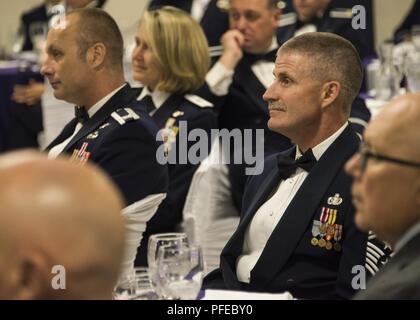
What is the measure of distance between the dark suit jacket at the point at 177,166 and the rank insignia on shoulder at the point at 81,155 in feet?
1.65

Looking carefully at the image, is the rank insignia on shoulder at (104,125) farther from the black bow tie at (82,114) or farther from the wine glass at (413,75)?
the wine glass at (413,75)

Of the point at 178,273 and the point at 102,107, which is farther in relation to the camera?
the point at 102,107

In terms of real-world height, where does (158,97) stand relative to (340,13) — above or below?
below

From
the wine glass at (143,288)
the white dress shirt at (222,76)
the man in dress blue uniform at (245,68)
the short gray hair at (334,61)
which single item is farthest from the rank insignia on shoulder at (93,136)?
the white dress shirt at (222,76)

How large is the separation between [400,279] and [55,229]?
78 centimetres

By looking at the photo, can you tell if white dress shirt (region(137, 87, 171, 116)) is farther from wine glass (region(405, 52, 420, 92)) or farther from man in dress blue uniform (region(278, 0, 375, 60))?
wine glass (region(405, 52, 420, 92))

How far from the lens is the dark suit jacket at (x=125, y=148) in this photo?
3.21 m

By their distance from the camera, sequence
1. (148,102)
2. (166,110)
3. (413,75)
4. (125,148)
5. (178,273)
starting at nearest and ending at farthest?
(178,273), (125,148), (166,110), (148,102), (413,75)

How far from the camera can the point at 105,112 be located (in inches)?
132

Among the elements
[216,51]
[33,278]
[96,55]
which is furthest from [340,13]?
[33,278]

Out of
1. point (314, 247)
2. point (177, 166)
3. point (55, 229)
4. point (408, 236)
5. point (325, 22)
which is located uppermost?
point (55, 229)

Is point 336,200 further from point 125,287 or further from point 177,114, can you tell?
point 177,114

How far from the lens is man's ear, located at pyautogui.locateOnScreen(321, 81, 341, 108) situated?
294 cm

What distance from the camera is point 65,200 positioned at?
132 cm
